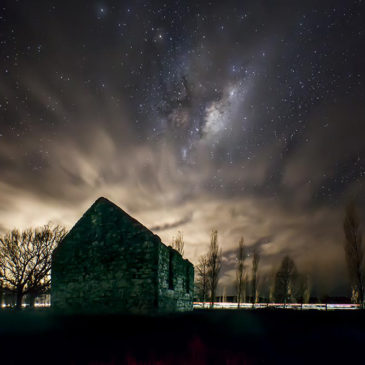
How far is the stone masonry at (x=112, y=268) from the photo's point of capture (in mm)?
12891

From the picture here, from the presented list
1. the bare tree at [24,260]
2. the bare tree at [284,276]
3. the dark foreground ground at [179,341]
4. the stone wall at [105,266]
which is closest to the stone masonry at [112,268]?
the stone wall at [105,266]

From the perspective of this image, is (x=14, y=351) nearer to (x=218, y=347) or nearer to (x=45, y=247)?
(x=218, y=347)

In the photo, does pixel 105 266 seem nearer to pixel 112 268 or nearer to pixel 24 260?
pixel 112 268

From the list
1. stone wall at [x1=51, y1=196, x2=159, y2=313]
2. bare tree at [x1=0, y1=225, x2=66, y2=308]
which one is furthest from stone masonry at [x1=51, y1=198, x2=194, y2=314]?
bare tree at [x1=0, y1=225, x2=66, y2=308]

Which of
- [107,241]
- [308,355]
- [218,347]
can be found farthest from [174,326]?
[107,241]

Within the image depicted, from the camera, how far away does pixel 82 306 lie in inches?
549

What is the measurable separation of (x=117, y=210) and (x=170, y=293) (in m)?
5.47

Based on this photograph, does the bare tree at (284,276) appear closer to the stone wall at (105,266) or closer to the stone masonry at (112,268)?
the stone masonry at (112,268)

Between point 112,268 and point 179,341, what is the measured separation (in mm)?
7301

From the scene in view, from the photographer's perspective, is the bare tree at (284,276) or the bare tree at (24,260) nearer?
the bare tree at (24,260)

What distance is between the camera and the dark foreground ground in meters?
6.82

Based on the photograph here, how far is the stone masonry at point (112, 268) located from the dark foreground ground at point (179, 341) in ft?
9.90

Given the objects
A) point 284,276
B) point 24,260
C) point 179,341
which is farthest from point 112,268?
point 284,276

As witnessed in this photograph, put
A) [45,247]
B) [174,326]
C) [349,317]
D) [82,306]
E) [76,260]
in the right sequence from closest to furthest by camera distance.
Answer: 1. [174,326]
2. [349,317]
3. [82,306]
4. [76,260]
5. [45,247]
